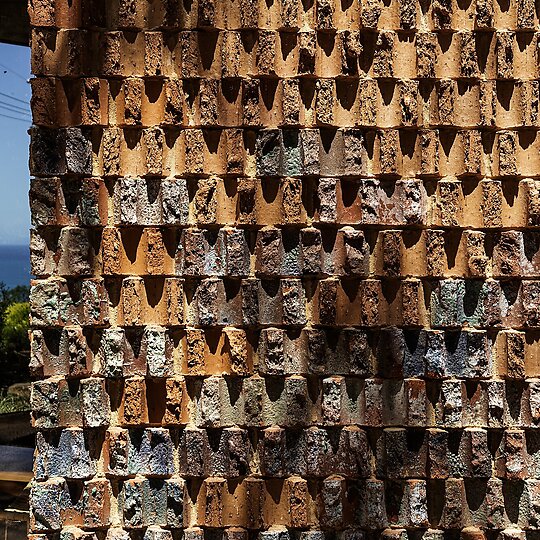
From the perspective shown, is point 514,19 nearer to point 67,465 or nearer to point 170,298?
point 170,298

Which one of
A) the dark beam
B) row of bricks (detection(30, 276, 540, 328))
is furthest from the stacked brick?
the dark beam

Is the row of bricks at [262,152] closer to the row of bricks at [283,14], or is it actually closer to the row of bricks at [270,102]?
the row of bricks at [270,102]

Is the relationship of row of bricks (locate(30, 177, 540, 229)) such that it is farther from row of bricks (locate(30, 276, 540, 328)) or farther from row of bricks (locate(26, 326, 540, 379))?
row of bricks (locate(26, 326, 540, 379))

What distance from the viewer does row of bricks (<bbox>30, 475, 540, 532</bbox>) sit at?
Result: 78.2 inches

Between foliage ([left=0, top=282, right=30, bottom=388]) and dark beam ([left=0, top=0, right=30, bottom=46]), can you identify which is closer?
dark beam ([left=0, top=0, right=30, bottom=46])

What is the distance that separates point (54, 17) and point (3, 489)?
2245mm

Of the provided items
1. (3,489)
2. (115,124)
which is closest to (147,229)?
(115,124)

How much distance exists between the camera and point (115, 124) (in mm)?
2008

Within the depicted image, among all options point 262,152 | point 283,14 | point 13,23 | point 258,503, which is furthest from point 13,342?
point 283,14

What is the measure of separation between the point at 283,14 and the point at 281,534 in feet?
5.35

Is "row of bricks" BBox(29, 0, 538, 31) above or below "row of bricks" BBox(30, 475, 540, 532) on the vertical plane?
above

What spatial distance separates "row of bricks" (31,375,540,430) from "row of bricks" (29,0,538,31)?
1.12 metres

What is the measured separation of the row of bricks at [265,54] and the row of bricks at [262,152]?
0.62 ft

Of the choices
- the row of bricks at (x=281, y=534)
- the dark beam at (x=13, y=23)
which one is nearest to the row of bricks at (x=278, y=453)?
the row of bricks at (x=281, y=534)
